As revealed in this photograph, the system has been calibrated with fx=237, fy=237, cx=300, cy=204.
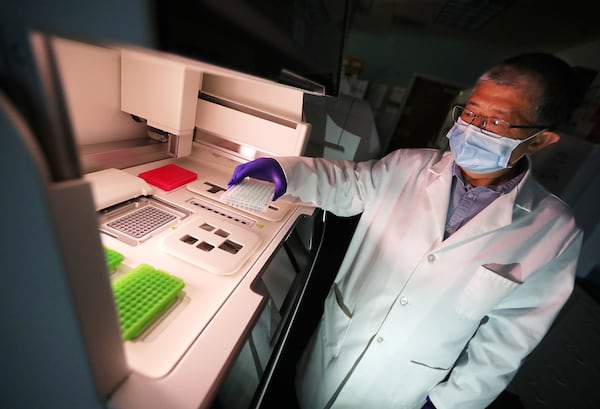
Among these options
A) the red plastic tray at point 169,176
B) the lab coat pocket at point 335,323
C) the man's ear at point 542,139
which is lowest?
the lab coat pocket at point 335,323

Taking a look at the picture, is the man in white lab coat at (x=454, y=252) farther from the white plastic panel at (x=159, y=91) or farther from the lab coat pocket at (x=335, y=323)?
the white plastic panel at (x=159, y=91)

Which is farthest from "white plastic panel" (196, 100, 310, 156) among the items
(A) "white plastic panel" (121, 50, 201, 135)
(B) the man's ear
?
(B) the man's ear

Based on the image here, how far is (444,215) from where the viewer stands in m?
0.85

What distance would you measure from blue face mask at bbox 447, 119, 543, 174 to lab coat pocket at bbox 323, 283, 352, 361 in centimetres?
75

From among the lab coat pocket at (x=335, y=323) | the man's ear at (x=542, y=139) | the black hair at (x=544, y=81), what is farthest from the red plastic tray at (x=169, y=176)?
the man's ear at (x=542, y=139)

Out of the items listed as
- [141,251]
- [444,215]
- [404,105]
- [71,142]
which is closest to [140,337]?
[141,251]

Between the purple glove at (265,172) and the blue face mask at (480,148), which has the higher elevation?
the blue face mask at (480,148)

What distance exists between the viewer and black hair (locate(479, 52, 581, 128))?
0.69m

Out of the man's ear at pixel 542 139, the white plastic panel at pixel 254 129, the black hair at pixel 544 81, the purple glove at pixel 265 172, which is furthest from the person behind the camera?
the white plastic panel at pixel 254 129

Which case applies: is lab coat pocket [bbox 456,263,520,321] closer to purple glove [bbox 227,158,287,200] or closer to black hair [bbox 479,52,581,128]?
black hair [bbox 479,52,581,128]

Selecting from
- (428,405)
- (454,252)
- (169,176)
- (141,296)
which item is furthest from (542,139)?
(169,176)

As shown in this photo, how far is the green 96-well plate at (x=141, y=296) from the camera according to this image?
50cm

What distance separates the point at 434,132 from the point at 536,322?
4.96 metres

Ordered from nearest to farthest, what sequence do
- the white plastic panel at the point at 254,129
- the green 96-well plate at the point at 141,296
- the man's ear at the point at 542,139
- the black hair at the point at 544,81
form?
the green 96-well plate at the point at 141,296, the black hair at the point at 544,81, the man's ear at the point at 542,139, the white plastic panel at the point at 254,129
